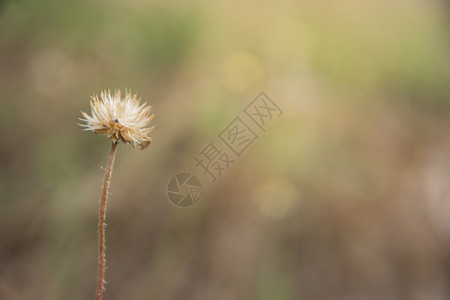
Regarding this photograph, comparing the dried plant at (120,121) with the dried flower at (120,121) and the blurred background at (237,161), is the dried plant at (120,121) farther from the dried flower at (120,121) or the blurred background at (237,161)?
the blurred background at (237,161)

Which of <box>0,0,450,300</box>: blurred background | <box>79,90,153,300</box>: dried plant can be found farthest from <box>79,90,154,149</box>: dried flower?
<box>0,0,450,300</box>: blurred background

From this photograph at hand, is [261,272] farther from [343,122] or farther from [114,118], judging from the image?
[114,118]

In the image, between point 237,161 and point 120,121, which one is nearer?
point 120,121

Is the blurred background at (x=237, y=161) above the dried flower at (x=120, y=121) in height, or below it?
above

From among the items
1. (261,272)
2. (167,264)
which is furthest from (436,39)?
(167,264)

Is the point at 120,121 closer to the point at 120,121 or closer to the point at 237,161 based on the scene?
the point at 120,121

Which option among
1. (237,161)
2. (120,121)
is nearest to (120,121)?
(120,121)

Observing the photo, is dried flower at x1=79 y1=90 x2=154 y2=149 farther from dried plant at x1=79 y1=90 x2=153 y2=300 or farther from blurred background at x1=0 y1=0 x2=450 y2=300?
blurred background at x1=0 y1=0 x2=450 y2=300

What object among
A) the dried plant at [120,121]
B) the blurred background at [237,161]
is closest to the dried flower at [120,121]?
the dried plant at [120,121]
